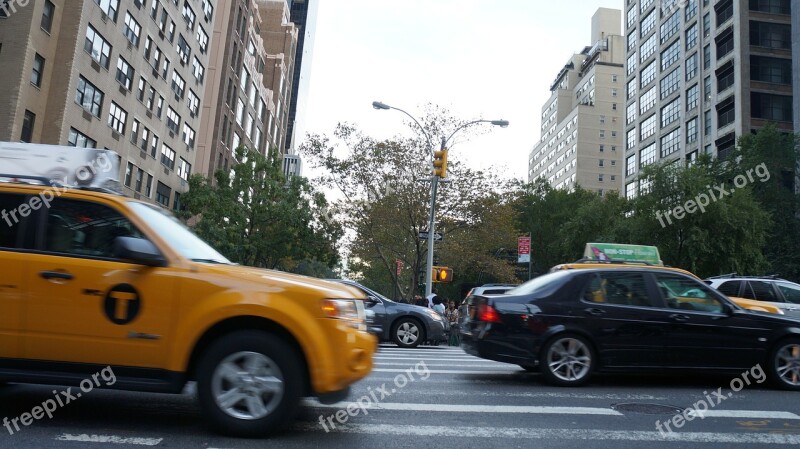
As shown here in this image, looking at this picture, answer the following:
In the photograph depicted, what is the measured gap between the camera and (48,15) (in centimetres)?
2752

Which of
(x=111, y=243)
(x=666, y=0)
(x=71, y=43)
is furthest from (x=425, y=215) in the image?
(x=666, y=0)

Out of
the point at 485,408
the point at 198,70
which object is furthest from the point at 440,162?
the point at 198,70

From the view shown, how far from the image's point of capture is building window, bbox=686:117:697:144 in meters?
53.2

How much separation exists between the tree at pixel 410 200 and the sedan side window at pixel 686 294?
21.1 metres

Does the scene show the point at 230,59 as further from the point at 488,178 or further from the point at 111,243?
the point at 111,243

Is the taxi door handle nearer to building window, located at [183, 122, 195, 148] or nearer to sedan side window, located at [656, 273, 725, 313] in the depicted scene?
sedan side window, located at [656, 273, 725, 313]

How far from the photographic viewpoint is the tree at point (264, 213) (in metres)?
36.5

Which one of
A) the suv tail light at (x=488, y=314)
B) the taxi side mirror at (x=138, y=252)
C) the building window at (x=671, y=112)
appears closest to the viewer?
the taxi side mirror at (x=138, y=252)

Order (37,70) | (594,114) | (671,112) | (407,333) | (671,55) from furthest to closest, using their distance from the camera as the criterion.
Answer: (594,114), (671,55), (671,112), (37,70), (407,333)

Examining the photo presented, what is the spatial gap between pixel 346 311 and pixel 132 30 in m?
35.3

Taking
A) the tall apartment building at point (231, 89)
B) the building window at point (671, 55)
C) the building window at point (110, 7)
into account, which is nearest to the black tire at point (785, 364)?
the building window at point (110, 7)

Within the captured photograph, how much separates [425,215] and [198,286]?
81.1 ft

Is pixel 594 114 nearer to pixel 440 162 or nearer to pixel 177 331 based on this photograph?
pixel 440 162

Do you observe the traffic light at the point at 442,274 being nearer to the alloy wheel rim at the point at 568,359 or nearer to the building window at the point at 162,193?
the alloy wheel rim at the point at 568,359
